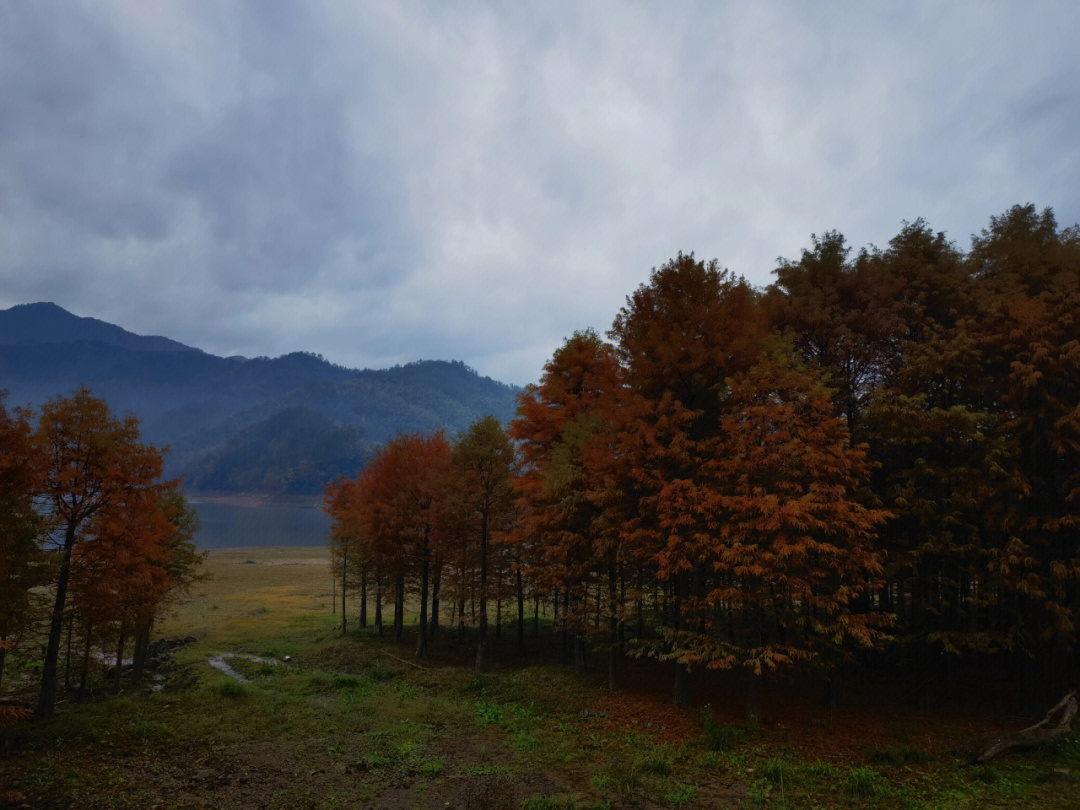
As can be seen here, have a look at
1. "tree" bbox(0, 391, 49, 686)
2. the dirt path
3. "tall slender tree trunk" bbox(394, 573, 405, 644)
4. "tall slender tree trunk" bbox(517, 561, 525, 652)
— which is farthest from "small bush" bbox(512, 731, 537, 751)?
the dirt path

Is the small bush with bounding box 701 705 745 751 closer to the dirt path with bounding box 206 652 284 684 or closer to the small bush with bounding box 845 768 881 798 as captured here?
the small bush with bounding box 845 768 881 798

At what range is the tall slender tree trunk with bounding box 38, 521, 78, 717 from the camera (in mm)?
17109

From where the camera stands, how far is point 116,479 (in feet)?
57.7

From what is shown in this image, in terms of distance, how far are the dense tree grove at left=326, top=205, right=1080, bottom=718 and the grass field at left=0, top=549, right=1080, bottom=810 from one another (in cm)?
208

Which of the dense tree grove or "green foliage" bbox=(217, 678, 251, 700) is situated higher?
the dense tree grove

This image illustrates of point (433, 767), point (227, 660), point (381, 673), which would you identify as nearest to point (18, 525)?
point (433, 767)

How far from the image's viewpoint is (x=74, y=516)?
1702 centimetres

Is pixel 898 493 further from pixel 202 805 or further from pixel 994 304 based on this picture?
pixel 202 805

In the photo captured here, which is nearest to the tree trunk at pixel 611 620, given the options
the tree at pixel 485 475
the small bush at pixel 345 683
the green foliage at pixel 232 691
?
the tree at pixel 485 475

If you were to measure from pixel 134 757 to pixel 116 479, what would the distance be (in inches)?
320

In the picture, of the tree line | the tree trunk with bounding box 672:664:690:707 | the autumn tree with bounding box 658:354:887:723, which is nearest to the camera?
the autumn tree with bounding box 658:354:887:723

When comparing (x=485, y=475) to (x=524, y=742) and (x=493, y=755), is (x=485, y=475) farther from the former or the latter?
(x=493, y=755)

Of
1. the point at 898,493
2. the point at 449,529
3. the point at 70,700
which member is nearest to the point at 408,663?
the point at 449,529

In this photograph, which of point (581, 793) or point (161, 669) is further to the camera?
point (161, 669)
